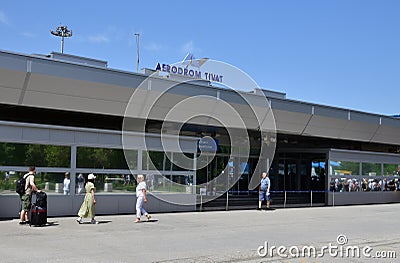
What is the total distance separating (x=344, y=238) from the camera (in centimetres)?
1373

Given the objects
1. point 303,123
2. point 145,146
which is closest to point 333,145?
point 303,123

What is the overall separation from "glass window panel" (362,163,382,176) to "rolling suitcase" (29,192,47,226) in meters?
20.8

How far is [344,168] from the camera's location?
28672 millimetres

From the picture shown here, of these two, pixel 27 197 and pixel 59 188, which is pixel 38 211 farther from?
pixel 59 188

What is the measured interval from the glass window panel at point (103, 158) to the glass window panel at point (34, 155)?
501 millimetres

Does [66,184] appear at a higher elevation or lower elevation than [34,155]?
lower

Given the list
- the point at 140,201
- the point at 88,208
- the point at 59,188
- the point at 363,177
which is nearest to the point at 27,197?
the point at 88,208

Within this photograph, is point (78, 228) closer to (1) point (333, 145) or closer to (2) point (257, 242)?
(2) point (257, 242)

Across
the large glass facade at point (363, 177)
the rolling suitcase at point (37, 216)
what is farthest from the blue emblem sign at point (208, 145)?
the rolling suitcase at point (37, 216)

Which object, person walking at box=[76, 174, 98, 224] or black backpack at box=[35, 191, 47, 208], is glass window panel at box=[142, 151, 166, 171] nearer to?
person walking at box=[76, 174, 98, 224]

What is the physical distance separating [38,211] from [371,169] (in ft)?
72.0

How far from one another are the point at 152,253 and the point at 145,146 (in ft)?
30.9

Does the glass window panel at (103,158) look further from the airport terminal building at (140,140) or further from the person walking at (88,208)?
the person walking at (88,208)

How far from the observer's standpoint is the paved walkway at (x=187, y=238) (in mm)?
10312
